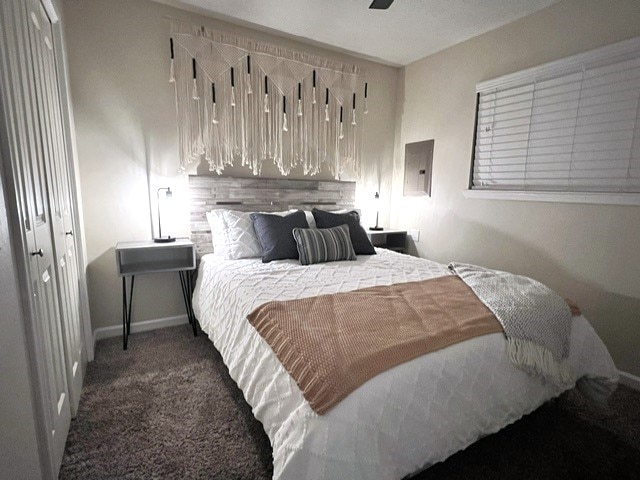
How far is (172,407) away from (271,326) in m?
0.90

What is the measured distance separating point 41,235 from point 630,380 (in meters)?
3.29

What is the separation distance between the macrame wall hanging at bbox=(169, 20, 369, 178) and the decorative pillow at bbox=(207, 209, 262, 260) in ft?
1.57

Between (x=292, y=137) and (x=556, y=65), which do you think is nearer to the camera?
(x=556, y=65)

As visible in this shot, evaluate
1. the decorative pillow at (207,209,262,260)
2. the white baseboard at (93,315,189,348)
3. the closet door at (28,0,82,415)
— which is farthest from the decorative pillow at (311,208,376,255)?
the closet door at (28,0,82,415)

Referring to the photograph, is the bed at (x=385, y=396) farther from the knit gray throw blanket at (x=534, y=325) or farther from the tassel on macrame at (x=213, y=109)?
the tassel on macrame at (x=213, y=109)

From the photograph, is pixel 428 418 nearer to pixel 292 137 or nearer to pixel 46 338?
pixel 46 338

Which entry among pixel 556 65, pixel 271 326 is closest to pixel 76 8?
pixel 271 326

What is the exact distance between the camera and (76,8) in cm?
222

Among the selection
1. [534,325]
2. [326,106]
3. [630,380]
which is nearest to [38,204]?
[534,325]

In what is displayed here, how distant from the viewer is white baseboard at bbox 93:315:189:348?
8.27 ft

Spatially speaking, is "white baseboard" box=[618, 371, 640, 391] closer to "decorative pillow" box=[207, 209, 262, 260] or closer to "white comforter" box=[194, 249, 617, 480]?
"white comforter" box=[194, 249, 617, 480]

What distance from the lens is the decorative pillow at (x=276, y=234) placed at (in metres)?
2.40

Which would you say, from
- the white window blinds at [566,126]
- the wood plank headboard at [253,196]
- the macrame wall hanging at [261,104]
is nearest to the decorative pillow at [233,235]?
the wood plank headboard at [253,196]

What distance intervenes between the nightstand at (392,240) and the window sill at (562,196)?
2.84 ft
